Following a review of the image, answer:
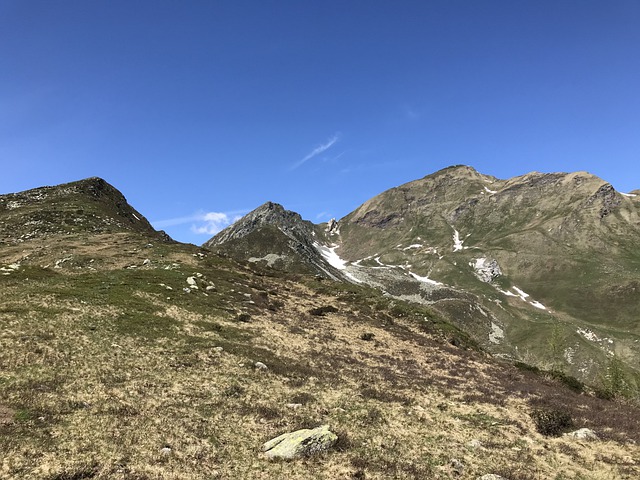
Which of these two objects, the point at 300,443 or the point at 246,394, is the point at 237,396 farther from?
the point at 300,443

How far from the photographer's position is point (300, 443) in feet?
59.8

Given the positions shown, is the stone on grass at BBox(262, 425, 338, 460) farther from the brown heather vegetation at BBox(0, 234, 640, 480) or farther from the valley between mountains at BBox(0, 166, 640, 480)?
the brown heather vegetation at BBox(0, 234, 640, 480)

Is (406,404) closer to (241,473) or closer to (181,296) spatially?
(241,473)

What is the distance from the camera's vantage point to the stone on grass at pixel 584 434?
938 inches

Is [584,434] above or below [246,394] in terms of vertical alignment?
below

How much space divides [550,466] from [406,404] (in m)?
9.28

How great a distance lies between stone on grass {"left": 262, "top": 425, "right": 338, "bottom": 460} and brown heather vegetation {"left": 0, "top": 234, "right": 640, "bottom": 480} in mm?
531

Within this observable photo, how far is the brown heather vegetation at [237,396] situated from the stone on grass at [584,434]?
71cm

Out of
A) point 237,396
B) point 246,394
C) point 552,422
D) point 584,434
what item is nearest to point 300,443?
point 237,396

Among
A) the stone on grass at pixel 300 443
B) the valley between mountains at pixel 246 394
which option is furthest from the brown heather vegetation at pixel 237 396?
the stone on grass at pixel 300 443

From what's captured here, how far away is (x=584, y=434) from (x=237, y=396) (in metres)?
21.5

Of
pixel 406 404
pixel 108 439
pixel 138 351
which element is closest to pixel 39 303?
pixel 138 351

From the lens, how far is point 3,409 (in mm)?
17672

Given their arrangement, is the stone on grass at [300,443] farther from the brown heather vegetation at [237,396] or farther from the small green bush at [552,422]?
the small green bush at [552,422]
